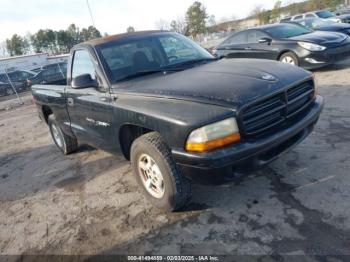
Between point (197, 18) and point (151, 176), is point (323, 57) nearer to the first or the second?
point (151, 176)

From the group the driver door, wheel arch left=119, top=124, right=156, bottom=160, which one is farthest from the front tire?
the driver door

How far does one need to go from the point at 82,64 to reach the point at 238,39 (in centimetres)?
669

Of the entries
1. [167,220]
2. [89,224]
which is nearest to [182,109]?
[167,220]

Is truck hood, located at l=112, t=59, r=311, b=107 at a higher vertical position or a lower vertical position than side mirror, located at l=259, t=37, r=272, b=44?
higher

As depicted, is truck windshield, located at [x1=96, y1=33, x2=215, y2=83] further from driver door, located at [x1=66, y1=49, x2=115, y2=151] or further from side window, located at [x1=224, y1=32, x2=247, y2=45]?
side window, located at [x1=224, y1=32, x2=247, y2=45]

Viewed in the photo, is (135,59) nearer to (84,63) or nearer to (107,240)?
(84,63)

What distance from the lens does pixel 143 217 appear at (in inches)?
133

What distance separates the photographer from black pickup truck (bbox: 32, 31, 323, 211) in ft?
8.79

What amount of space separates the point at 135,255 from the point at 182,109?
1.34m

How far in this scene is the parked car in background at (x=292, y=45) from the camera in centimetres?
786

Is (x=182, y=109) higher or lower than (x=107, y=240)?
higher

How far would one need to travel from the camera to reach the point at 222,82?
3.02 metres

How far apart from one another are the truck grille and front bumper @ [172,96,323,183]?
0.09m

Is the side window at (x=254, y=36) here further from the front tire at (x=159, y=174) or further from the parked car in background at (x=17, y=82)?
the parked car in background at (x=17, y=82)
